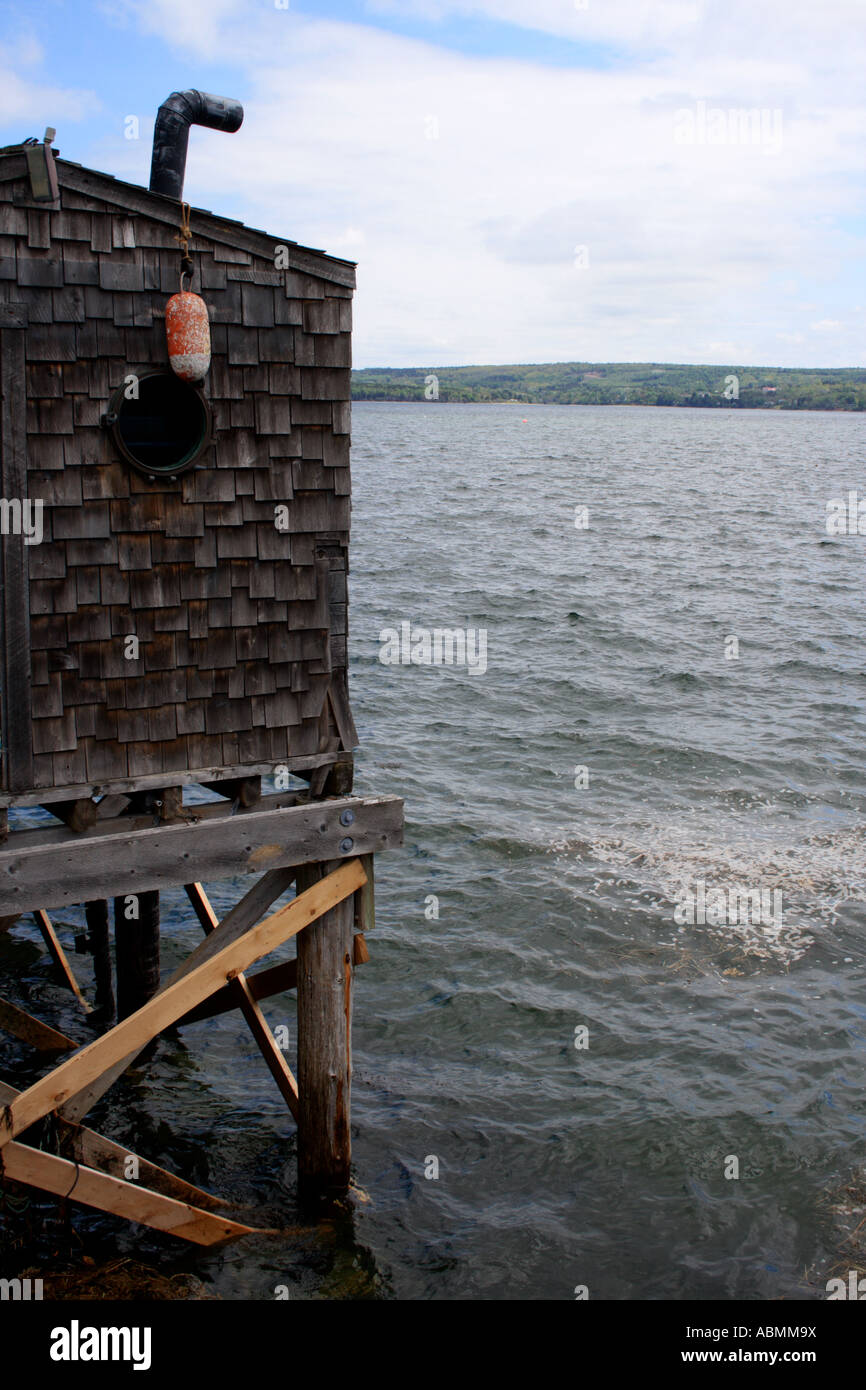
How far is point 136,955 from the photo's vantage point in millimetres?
10844

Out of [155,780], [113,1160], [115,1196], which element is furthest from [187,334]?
[115,1196]

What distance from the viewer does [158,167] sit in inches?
301

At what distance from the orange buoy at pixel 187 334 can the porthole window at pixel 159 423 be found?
6.7 inches

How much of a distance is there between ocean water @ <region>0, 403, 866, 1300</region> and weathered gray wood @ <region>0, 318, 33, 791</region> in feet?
11.7

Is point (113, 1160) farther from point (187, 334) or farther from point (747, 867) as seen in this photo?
point (747, 867)

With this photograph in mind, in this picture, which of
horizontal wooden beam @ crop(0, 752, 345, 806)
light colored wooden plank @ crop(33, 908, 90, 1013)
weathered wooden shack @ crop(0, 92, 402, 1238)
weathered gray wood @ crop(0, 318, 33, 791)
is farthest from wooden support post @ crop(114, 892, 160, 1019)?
weathered gray wood @ crop(0, 318, 33, 791)

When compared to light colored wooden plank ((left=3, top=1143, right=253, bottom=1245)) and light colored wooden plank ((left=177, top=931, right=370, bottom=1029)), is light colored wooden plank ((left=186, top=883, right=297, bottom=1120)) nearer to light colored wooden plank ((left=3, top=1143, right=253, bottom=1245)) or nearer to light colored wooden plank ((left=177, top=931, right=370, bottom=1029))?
light colored wooden plank ((left=177, top=931, right=370, bottom=1029))

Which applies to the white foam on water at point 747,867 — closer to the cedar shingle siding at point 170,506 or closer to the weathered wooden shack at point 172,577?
the weathered wooden shack at point 172,577

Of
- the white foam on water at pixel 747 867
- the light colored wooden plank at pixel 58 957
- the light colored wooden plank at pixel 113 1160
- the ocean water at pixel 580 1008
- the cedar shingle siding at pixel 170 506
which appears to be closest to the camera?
the cedar shingle siding at pixel 170 506

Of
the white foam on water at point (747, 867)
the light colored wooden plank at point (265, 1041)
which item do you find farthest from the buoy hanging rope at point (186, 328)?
the white foam on water at point (747, 867)

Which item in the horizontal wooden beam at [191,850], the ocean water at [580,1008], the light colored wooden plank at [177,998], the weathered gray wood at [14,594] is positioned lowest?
the ocean water at [580,1008]

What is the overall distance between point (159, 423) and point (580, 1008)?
7.34m

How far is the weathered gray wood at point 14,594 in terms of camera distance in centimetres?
685

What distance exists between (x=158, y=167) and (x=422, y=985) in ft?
26.4
